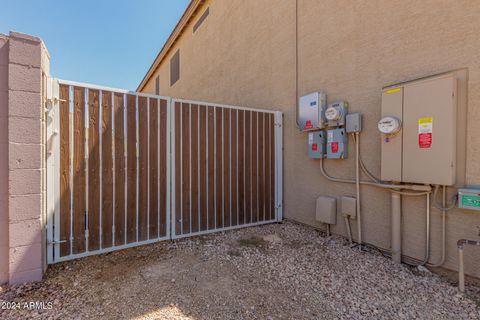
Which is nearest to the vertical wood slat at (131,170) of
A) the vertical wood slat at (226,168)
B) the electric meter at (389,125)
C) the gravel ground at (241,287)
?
the gravel ground at (241,287)

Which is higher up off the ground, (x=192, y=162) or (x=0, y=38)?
(x=0, y=38)

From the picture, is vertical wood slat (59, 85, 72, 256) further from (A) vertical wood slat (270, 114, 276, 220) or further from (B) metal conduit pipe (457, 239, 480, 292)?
(B) metal conduit pipe (457, 239, 480, 292)

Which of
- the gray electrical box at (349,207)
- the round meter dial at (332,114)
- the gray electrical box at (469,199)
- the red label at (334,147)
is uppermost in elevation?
the round meter dial at (332,114)

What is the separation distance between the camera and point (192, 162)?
3242 millimetres

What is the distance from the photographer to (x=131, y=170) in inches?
111

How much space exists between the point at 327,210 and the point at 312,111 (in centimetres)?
143

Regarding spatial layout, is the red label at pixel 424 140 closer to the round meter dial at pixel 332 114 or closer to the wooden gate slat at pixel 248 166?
the round meter dial at pixel 332 114

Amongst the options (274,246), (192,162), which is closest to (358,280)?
(274,246)

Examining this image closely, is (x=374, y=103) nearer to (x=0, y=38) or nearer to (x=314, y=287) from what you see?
(x=314, y=287)

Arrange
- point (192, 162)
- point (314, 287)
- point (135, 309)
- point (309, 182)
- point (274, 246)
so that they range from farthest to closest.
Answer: point (309, 182) < point (192, 162) < point (274, 246) < point (314, 287) < point (135, 309)

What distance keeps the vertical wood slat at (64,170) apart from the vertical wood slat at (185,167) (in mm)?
1274

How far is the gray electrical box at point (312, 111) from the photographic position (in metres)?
3.26

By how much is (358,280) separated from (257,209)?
→ 6.15 ft

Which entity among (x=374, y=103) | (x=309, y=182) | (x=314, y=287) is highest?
(x=374, y=103)
